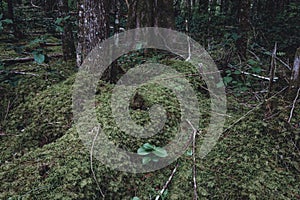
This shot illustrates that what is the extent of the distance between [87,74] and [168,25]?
7.17 ft

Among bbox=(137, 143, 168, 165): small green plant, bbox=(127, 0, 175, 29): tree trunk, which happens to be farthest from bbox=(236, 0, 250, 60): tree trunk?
bbox=(137, 143, 168, 165): small green plant

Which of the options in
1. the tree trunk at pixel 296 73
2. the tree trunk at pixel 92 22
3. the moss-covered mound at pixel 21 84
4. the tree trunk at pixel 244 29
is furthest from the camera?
the tree trunk at pixel 244 29

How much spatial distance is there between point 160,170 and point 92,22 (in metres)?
2.09

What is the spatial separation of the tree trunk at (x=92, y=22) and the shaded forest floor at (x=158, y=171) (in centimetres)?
77

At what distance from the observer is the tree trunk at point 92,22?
2.98 meters

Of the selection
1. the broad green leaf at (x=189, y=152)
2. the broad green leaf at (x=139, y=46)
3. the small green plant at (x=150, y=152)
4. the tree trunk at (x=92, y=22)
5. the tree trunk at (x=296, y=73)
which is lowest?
the broad green leaf at (x=189, y=152)

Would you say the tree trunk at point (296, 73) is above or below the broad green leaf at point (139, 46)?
above

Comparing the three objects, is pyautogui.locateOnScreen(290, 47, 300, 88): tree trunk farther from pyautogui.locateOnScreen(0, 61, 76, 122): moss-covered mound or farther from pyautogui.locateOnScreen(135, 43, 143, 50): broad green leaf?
pyautogui.locateOnScreen(0, 61, 76, 122): moss-covered mound

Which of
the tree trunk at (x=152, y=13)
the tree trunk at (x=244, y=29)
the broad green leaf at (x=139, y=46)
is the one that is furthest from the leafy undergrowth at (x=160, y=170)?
the tree trunk at (x=244, y=29)

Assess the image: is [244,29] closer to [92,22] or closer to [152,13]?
[152,13]

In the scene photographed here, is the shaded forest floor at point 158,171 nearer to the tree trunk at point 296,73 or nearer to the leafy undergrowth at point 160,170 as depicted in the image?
the leafy undergrowth at point 160,170

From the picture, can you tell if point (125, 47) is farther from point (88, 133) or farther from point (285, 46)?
point (285, 46)

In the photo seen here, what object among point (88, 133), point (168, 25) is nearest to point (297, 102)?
point (88, 133)

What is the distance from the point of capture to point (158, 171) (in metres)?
1.84
